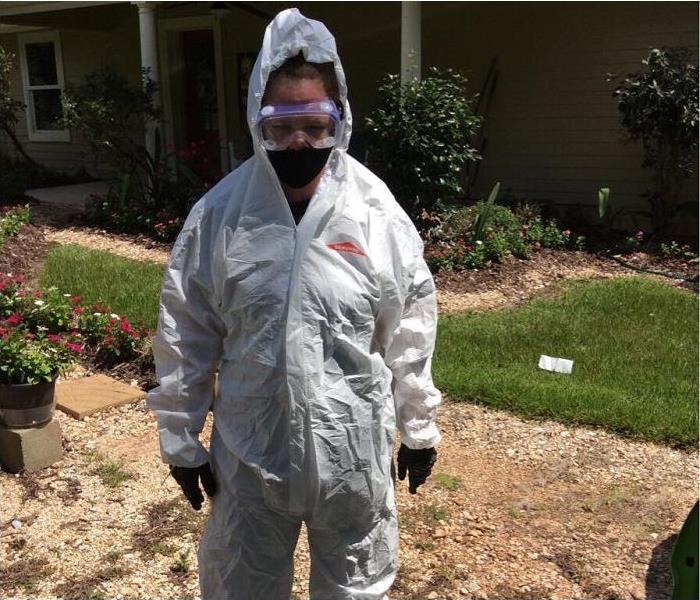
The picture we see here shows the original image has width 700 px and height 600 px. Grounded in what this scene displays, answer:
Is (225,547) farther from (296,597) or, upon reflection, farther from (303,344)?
(296,597)

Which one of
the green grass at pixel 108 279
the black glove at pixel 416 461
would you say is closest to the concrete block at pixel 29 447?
the green grass at pixel 108 279

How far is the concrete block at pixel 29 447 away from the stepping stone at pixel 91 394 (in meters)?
0.52

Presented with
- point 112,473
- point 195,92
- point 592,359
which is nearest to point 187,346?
point 112,473

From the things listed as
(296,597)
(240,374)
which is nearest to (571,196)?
(296,597)

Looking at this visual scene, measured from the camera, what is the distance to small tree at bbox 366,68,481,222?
7.34m

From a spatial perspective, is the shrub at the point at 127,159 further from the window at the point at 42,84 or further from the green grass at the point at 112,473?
the green grass at the point at 112,473

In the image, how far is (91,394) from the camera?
4371 mm

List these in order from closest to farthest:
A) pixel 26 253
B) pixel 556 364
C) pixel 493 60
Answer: pixel 556 364 → pixel 26 253 → pixel 493 60

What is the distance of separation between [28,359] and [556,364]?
3.10m

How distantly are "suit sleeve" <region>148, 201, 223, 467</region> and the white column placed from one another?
6.60 metres

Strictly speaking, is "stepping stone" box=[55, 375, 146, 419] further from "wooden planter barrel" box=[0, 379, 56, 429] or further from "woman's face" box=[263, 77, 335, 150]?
"woman's face" box=[263, 77, 335, 150]

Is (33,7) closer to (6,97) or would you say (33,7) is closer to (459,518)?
(6,97)

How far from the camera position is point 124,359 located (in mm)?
4840

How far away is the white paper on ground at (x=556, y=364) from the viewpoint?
4.79 meters
